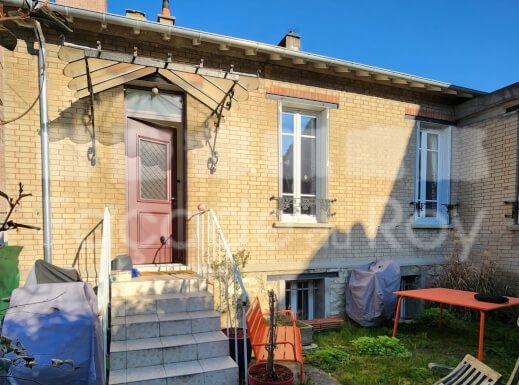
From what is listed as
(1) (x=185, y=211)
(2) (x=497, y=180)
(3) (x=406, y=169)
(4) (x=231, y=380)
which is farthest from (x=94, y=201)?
(2) (x=497, y=180)

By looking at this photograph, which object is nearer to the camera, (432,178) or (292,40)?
(292,40)

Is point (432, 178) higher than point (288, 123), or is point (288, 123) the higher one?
point (288, 123)

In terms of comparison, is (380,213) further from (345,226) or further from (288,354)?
(288,354)

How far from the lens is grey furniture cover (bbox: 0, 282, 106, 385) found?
254 cm

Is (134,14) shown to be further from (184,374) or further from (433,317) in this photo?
(433,317)

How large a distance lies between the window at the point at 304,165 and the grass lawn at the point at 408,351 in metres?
1.94

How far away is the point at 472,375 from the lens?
3.42 meters

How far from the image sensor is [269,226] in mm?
5656

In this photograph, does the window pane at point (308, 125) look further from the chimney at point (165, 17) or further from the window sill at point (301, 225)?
the chimney at point (165, 17)

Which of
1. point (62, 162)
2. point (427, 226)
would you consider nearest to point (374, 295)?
point (427, 226)

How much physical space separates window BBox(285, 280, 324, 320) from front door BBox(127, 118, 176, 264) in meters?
2.14

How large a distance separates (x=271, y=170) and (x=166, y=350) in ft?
10.1

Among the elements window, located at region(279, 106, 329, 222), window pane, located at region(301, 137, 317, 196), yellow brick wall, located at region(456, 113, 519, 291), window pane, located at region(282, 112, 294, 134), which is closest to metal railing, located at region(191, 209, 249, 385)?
window, located at region(279, 106, 329, 222)

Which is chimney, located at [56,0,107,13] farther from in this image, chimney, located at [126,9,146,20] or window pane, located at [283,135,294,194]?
window pane, located at [283,135,294,194]
